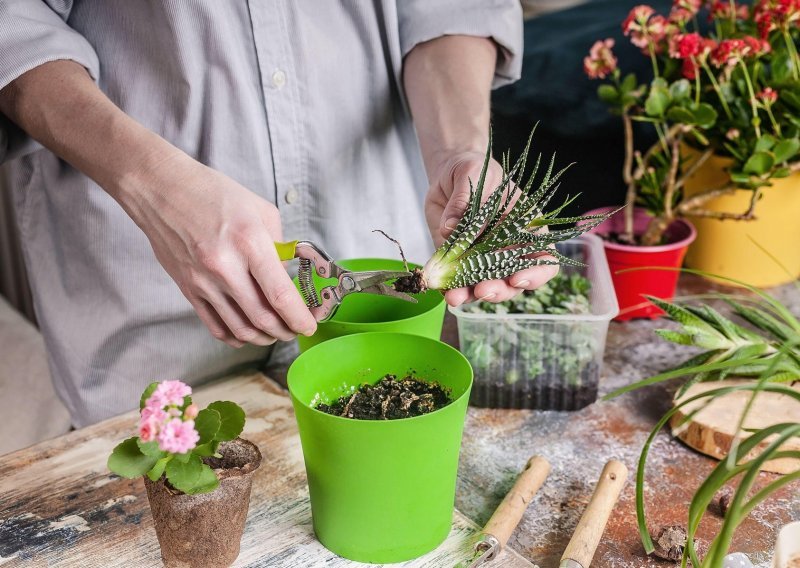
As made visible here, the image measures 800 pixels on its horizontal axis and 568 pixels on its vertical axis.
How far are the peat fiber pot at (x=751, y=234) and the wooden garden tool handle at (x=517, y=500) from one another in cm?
81

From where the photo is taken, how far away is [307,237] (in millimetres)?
1400

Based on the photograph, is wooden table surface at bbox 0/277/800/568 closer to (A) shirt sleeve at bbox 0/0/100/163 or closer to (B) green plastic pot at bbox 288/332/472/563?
(B) green plastic pot at bbox 288/332/472/563

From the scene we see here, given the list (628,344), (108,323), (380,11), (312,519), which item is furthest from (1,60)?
(628,344)

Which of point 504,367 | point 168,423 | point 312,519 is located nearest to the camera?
point 168,423

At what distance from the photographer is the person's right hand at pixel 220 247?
2.93ft

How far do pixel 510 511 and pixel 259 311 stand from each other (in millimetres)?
390

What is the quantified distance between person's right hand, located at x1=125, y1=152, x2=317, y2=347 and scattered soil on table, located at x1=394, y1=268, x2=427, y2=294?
0.14 meters

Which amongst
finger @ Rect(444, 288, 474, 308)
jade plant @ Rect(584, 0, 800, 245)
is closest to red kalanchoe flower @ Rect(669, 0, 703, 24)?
jade plant @ Rect(584, 0, 800, 245)

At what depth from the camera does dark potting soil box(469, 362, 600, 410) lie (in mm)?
1197

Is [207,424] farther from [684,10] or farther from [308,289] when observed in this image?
[684,10]

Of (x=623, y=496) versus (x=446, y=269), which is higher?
(x=446, y=269)

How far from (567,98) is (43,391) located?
1842mm

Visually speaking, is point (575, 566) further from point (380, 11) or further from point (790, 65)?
point (790, 65)

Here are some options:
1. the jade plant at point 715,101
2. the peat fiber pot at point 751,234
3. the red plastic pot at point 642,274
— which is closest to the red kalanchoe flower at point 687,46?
the jade plant at point 715,101
